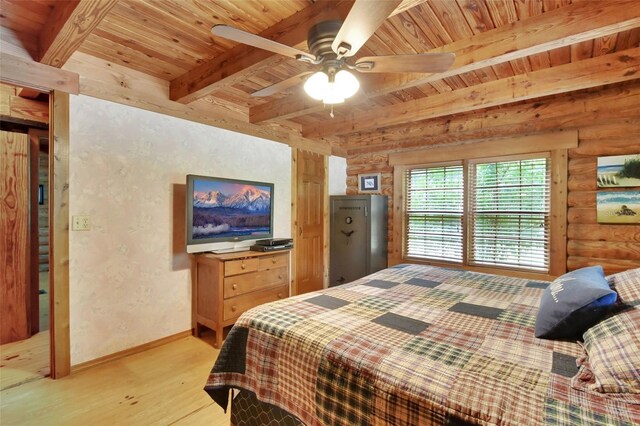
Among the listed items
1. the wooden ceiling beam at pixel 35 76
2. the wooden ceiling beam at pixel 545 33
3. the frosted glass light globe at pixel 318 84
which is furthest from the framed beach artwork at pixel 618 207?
the wooden ceiling beam at pixel 35 76

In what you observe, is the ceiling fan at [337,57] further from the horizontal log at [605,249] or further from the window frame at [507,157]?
the horizontal log at [605,249]

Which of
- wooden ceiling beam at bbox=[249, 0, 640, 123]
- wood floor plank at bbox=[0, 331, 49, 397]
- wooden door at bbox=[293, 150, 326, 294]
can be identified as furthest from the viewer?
wooden door at bbox=[293, 150, 326, 294]

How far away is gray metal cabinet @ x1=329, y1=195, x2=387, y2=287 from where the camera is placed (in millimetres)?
4125

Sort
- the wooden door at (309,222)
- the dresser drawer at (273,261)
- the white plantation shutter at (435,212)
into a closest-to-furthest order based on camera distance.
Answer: the dresser drawer at (273,261)
the white plantation shutter at (435,212)
the wooden door at (309,222)

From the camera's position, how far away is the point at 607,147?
293 cm

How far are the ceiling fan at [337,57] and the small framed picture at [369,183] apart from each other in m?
2.77

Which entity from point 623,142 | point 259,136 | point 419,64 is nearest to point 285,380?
point 419,64

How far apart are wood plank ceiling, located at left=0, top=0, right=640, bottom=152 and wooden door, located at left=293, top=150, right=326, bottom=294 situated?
4.31ft

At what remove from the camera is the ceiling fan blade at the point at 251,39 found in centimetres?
135

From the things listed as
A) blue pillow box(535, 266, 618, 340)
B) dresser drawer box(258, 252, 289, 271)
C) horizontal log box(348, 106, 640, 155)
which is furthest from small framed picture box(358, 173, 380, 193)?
blue pillow box(535, 266, 618, 340)

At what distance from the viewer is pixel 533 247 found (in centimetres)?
335

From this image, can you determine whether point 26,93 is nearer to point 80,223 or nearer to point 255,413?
point 80,223

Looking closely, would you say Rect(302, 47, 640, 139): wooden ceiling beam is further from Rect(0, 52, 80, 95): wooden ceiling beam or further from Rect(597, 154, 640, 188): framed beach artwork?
Rect(0, 52, 80, 95): wooden ceiling beam

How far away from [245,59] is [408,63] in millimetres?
1147
